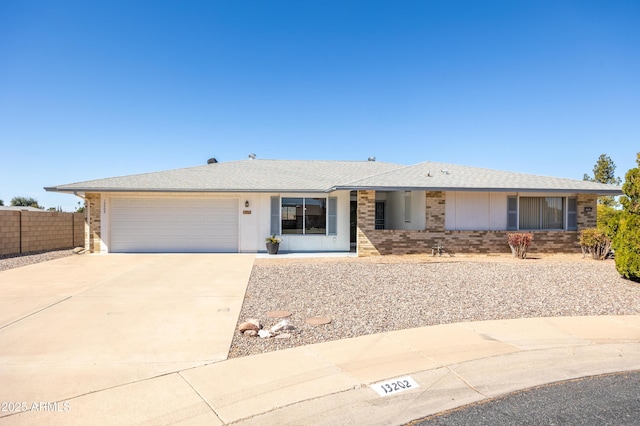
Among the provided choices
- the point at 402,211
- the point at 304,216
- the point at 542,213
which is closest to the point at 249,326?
the point at 304,216

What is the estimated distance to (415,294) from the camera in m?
8.58

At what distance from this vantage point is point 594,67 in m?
14.6

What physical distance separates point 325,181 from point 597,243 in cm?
1090

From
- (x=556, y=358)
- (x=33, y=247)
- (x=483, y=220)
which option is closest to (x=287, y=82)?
(x=483, y=220)

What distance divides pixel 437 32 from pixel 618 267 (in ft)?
33.4

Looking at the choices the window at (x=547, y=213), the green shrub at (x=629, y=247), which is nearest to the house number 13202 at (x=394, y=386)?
the green shrub at (x=629, y=247)

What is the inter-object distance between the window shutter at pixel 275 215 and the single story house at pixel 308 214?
1.7 inches

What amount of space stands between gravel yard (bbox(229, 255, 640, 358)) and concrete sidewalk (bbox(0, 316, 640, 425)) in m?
0.66

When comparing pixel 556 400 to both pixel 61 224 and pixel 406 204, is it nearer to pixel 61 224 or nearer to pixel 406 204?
pixel 406 204

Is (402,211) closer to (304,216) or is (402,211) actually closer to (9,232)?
(304,216)

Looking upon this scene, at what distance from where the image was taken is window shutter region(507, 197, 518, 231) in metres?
16.4

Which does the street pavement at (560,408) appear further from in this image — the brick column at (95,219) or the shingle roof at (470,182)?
the brick column at (95,219)

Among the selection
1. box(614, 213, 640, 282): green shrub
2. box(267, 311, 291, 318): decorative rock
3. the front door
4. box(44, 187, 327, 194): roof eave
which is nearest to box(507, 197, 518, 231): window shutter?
box(614, 213, 640, 282): green shrub

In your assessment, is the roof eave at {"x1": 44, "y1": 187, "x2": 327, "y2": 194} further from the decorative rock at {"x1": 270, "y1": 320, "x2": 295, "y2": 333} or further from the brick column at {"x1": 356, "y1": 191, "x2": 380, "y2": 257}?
the decorative rock at {"x1": 270, "y1": 320, "x2": 295, "y2": 333}
